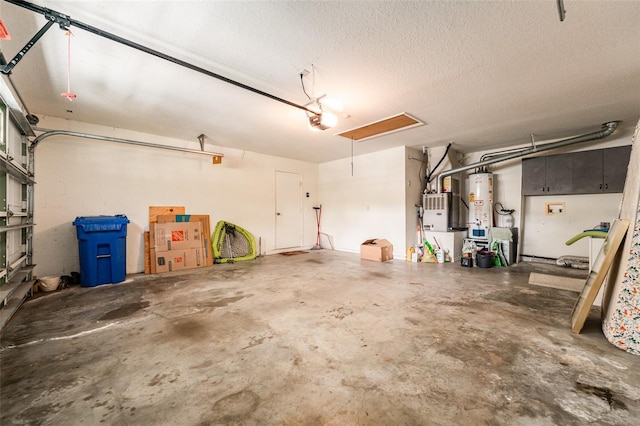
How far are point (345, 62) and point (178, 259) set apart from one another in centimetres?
441

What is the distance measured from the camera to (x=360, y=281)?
3939 millimetres

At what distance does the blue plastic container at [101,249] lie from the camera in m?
3.66

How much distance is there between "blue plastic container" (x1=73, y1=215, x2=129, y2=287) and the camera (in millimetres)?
3662

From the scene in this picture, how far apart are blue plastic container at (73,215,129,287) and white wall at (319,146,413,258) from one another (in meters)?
4.81

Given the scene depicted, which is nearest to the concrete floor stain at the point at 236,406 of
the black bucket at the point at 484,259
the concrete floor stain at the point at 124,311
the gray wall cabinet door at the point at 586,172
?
the concrete floor stain at the point at 124,311

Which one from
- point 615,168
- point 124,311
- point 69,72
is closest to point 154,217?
point 124,311

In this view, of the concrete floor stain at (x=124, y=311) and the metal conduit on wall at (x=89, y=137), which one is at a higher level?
the metal conduit on wall at (x=89, y=137)

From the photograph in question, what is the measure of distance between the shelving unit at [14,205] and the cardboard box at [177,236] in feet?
5.09

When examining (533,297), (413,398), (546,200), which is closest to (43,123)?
(413,398)

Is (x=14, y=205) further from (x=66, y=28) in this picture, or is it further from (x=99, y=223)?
(x=66, y=28)

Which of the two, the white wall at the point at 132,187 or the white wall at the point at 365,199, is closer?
the white wall at the point at 132,187

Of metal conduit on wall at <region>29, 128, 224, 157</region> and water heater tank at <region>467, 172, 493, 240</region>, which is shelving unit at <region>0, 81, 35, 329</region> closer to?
metal conduit on wall at <region>29, 128, 224, 157</region>

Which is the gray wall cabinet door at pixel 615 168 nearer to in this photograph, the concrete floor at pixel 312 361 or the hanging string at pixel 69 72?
the concrete floor at pixel 312 361

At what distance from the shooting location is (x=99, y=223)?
373 cm
